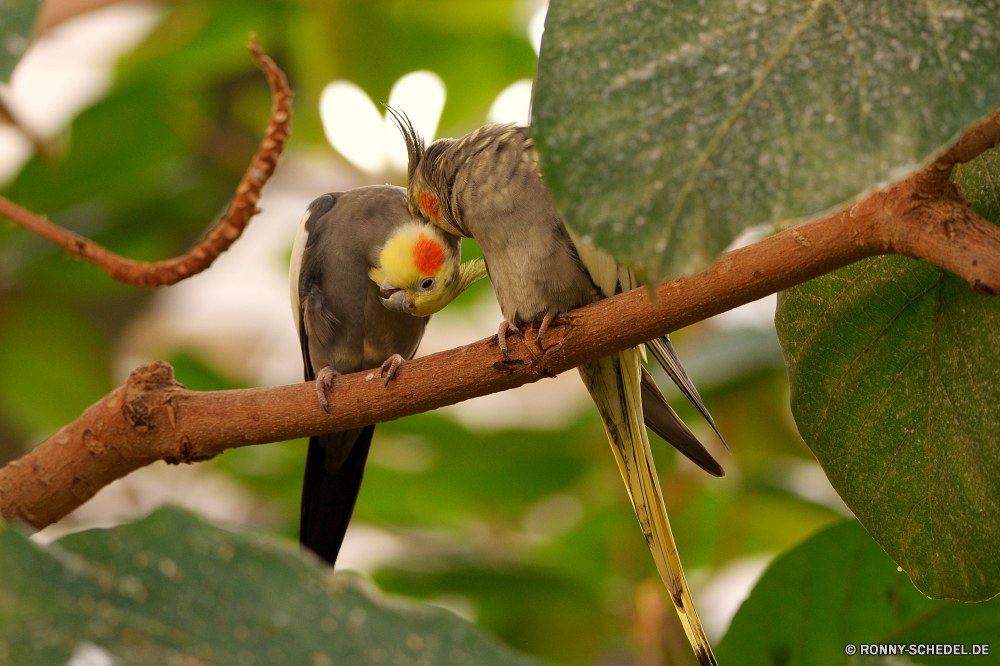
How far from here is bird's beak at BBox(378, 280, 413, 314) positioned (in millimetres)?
1014

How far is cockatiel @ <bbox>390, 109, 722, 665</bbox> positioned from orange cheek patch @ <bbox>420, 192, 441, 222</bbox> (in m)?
0.02

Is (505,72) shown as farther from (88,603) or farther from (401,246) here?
(88,603)

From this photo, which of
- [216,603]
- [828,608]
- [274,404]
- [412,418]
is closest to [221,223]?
[274,404]

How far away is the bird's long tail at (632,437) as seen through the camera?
2.90ft

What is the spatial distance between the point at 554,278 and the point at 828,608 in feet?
1.43

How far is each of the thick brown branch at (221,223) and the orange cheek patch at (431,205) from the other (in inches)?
12.3

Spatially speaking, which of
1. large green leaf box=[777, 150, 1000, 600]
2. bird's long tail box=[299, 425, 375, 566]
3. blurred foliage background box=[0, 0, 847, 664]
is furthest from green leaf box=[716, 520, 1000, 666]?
bird's long tail box=[299, 425, 375, 566]

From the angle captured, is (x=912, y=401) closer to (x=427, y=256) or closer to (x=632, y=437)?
(x=632, y=437)

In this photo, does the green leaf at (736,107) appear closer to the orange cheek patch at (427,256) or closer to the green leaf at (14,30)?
the green leaf at (14,30)

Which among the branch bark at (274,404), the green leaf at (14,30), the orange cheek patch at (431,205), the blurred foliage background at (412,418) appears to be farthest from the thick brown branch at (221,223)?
the blurred foliage background at (412,418)

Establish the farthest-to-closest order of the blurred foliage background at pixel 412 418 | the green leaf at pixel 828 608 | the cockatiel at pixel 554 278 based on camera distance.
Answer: the blurred foliage background at pixel 412 418 < the cockatiel at pixel 554 278 < the green leaf at pixel 828 608

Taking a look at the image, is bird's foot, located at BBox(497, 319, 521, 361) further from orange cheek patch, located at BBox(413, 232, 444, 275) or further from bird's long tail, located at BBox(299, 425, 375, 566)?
bird's long tail, located at BBox(299, 425, 375, 566)

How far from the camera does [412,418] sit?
1.46 m

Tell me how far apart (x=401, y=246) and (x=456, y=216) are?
10 cm
